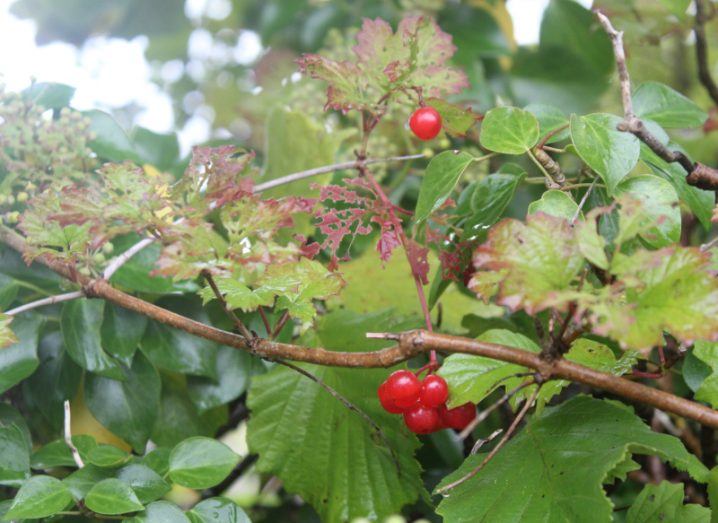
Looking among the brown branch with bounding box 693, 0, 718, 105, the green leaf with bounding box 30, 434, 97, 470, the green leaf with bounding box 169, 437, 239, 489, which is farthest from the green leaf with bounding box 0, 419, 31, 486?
the brown branch with bounding box 693, 0, 718, 105

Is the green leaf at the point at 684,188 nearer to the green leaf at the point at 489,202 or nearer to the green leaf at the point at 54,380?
the green leaf at the point at 489,202

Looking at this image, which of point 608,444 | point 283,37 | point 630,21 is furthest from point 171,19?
point 608,444

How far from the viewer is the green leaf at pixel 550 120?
1.77 feet

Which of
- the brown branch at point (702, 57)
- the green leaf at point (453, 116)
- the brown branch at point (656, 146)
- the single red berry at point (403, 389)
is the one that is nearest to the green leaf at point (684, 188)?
the brown branch at point (656, 146)

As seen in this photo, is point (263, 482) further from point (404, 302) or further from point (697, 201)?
point (697, 201)

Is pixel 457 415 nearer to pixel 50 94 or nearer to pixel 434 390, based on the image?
pixel 434 390

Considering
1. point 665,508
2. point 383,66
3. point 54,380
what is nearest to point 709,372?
point 665,508

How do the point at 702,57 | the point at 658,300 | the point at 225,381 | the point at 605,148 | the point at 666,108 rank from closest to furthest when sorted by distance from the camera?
the point at 658,300 → the point at 605,148 → the point at 666,108 → the point at 225,381 → the point at 702,57

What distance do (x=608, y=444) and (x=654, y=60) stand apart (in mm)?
866

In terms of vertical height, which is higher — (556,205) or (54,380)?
(556,205)

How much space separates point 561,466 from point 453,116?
0.86 feet

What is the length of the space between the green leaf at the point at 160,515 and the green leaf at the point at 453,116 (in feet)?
1.11

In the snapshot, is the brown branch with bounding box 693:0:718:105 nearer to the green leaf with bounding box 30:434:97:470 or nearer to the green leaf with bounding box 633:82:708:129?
the green leaf with bounding box 633:82:708:129

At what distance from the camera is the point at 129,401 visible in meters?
0.66
